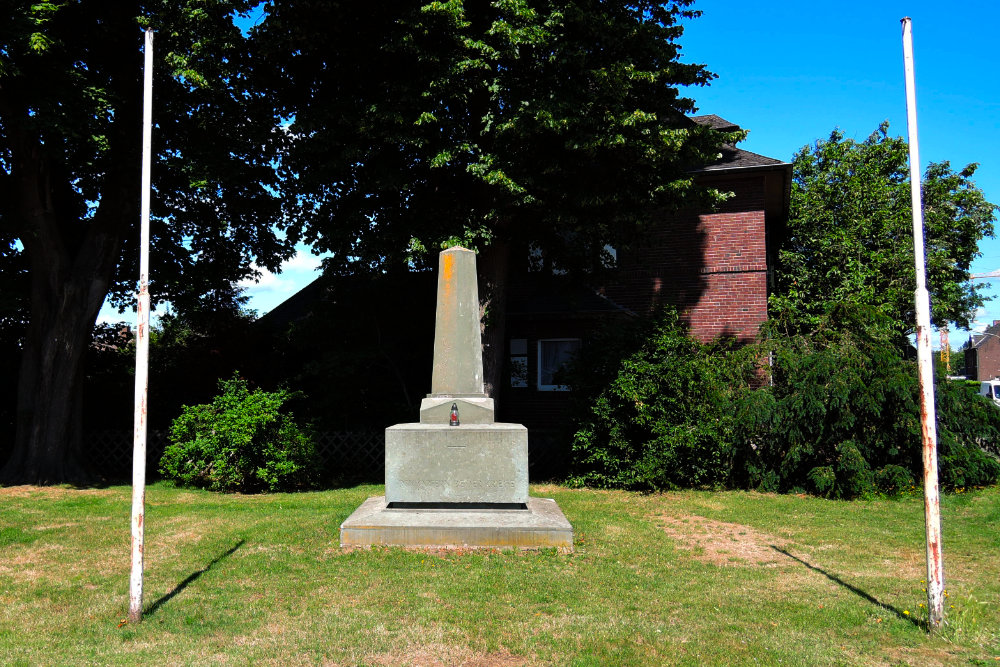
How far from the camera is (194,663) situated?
522 centimetres

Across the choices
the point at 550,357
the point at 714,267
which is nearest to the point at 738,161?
the point at 714,267

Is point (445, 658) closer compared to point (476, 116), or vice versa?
point (445, 658)

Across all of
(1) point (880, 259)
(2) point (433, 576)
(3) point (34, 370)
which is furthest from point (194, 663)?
(1) point (880, 259)

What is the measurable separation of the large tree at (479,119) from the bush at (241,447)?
3.41 m

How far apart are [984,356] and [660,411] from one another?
8484 centimetres

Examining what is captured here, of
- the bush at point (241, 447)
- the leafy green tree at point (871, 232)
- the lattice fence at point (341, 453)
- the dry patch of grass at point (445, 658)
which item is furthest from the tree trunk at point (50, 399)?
the leafy green tree at point (871, 232)

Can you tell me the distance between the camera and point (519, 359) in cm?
2222

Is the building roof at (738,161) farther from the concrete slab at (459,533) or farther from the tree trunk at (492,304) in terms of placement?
the concrete slab at (459,533)

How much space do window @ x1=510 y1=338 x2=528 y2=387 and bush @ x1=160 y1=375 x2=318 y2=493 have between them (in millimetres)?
7701

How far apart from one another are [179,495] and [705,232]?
49.2 feet

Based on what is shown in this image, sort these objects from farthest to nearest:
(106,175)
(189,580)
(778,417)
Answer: (106,175) < (778,417) < (189,580)

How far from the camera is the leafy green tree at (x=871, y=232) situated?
23.9 metres

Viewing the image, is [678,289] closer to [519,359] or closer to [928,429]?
[519,359]

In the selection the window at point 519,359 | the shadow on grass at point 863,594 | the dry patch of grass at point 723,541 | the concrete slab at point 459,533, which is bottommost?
the dry patch of grass at point 723,541
